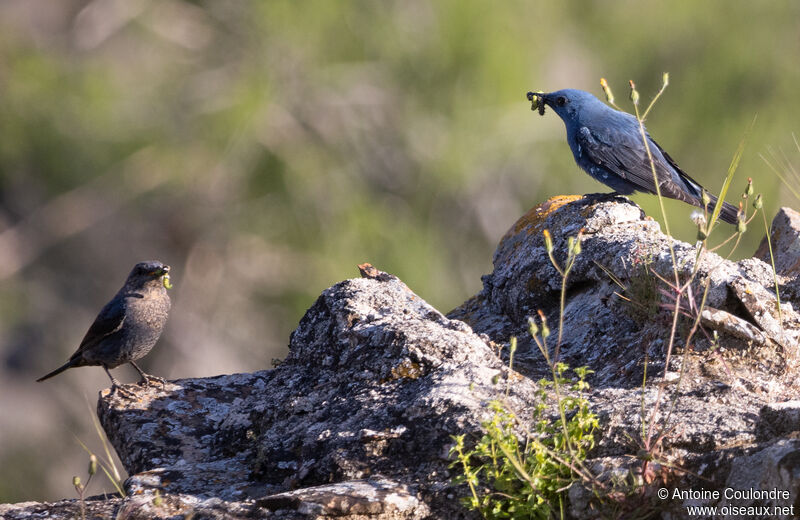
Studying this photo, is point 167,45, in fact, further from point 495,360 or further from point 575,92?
point 495,360

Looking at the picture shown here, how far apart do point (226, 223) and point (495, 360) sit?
11.1 meters

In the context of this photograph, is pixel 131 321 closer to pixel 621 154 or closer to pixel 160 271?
pixel 160 271

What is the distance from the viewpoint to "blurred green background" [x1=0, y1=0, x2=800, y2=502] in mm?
13312

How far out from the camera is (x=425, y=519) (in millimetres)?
2572

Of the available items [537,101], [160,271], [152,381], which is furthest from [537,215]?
[160,271]

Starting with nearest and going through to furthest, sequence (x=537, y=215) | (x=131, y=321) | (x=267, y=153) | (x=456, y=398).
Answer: (x=456, y=398)
(x=537, y=215)
(x=131, y=321)
(x=267, y=153)

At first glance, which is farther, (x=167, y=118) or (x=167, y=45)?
(x=167, y=45)

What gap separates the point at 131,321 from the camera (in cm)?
509

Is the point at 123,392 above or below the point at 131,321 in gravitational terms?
below

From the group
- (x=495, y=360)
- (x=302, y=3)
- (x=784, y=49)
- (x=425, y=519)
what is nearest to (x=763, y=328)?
(x=495, y=360)

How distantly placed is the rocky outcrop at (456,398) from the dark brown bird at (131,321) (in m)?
1.27

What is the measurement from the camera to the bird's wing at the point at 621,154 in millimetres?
5476

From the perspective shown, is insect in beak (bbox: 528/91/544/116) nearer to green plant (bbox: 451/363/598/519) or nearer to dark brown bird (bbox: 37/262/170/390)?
dark brown bird (bbox: 37/262/170/390)

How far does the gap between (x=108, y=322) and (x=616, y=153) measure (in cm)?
328
